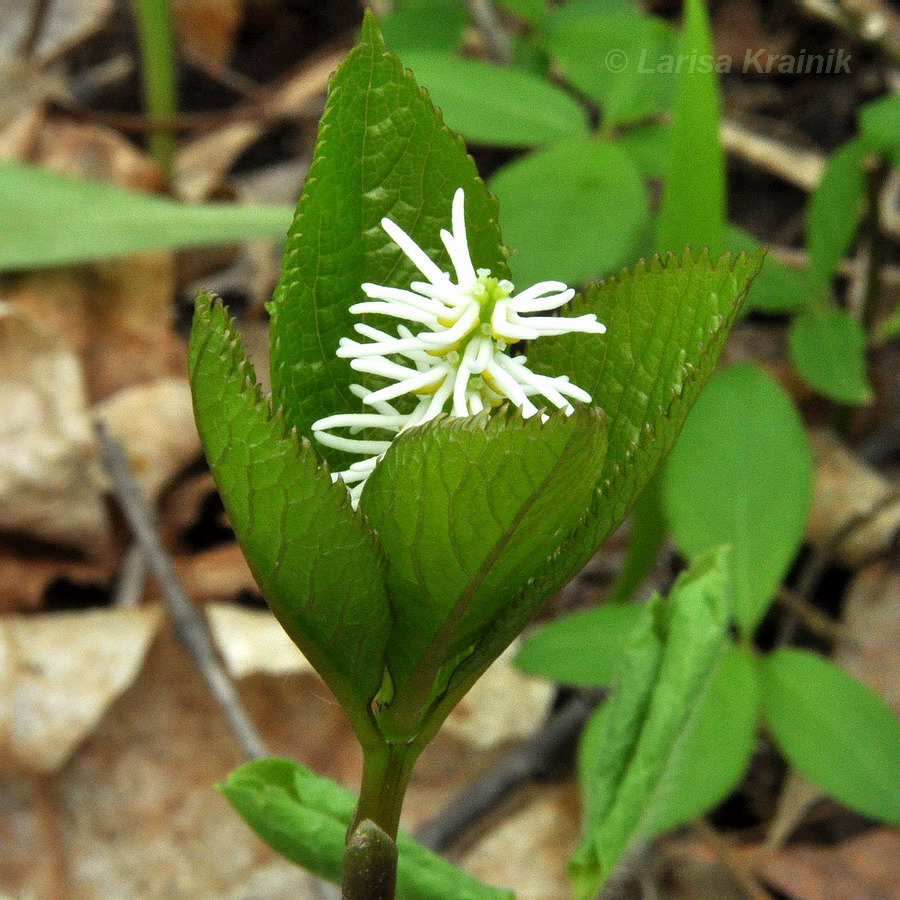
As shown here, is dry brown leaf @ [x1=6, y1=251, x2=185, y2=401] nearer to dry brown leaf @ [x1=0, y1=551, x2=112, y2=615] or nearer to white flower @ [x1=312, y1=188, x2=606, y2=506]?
dry brown leaf @ [x1=0, y1=551, x2=112, y2=615]

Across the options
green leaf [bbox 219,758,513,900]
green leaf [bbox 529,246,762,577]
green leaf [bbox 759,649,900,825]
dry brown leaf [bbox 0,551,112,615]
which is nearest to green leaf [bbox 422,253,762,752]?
green leaf [bbox 529,246,762,577]

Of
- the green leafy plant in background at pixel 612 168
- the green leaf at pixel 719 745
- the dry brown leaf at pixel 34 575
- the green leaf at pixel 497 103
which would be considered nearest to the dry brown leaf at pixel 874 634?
the green leafy plant in background at pixel 612 168

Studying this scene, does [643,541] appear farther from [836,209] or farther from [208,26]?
[208,26]

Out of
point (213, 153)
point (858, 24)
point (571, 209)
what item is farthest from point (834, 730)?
point (213, 153)

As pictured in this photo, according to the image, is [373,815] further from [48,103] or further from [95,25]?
[95,25]

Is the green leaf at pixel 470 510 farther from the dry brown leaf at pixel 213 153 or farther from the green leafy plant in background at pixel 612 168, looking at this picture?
the dry brown leaf at pixel 213 153

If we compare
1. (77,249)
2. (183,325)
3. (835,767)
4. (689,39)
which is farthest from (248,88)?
(835,767)
